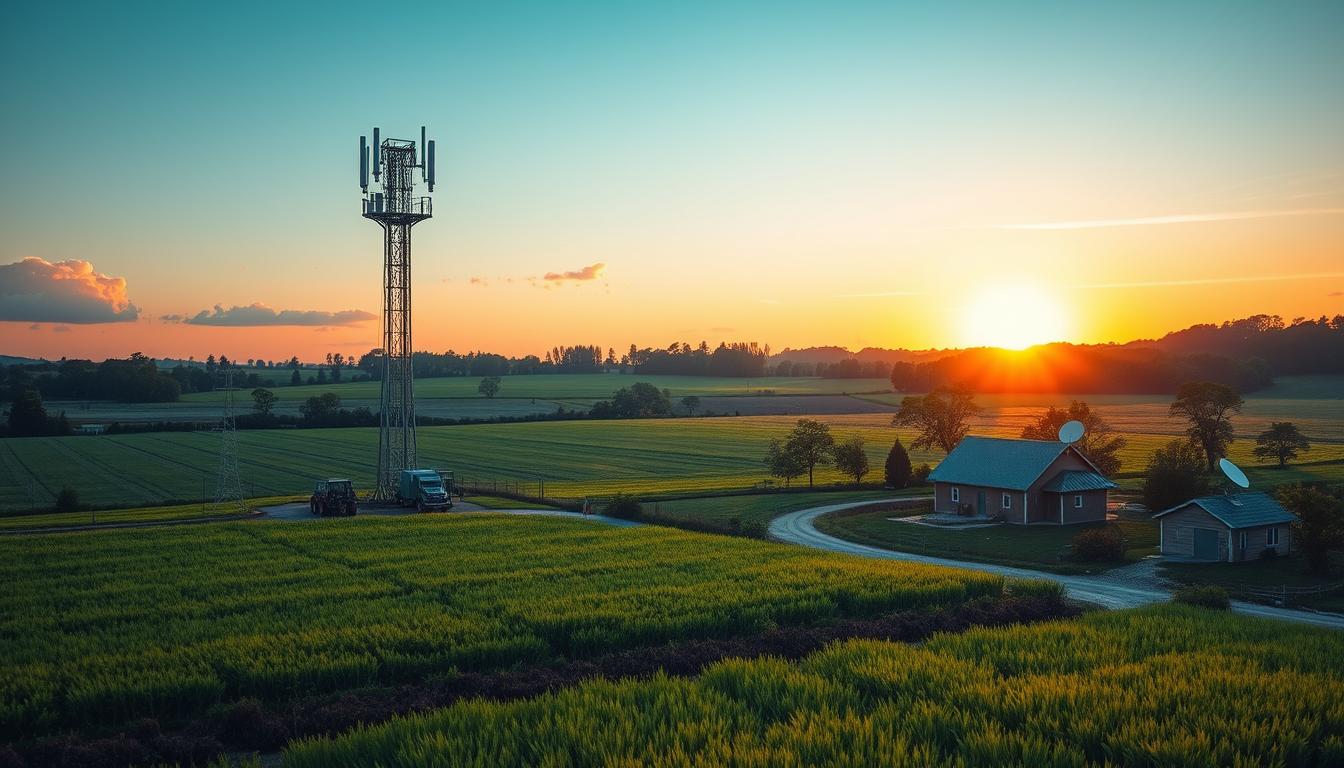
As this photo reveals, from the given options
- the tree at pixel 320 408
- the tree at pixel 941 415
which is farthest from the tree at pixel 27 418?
the tree at pixel 941 415

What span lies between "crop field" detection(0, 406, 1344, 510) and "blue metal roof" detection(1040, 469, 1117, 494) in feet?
58.8

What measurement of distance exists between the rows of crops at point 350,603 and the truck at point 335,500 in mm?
8700

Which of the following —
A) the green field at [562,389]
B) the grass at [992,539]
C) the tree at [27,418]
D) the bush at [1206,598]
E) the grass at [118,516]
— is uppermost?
the green field at [562,389]

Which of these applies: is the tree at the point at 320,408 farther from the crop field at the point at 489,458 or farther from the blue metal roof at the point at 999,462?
the blue metal roof at the point at 999,462

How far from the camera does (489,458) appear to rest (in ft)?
290

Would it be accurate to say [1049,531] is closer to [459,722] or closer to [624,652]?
[624,652]

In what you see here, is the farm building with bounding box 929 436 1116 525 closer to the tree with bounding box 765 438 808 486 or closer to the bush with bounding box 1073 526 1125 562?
the bush with bounding box 1073 526 1125 562

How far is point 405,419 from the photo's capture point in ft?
192

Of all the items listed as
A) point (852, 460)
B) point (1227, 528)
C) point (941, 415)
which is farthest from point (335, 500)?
point (941, 415)

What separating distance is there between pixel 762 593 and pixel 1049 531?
91.6 ft

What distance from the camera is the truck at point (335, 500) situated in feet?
165

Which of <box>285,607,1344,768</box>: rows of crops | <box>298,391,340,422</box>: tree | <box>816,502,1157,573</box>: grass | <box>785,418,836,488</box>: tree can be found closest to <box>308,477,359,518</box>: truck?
<box>816,502,1157,573</box>: grass

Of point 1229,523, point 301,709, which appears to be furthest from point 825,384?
point 301,709

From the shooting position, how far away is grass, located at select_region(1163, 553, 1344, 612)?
31953 millimetres
